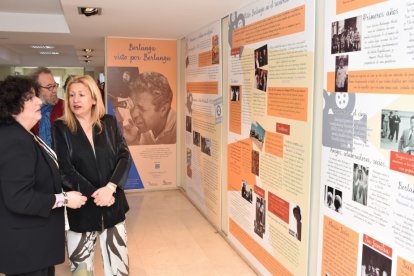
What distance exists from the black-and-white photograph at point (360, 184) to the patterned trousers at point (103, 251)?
4.84 feet

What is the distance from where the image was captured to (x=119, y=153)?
8.53 feet

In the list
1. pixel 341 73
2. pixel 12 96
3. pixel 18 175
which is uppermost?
pixel 341 73

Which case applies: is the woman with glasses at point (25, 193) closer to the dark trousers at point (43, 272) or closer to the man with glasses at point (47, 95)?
the dark trousers at point (43, 272)

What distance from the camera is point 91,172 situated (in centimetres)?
245

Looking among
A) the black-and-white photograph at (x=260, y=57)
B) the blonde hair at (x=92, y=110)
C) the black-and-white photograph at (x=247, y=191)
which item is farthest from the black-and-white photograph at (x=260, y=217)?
the blonde hair at (x=92, y=110)

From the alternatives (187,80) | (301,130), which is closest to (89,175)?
(301,130)

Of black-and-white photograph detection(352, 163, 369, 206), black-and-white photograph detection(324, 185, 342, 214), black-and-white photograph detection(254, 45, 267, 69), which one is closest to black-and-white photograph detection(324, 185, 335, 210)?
black-and-white photograph detection(324, 185, 342, 214)

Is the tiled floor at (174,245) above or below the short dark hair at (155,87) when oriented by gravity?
below

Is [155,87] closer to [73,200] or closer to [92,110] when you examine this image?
[92,110]

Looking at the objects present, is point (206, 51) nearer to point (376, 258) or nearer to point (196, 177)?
point (196, 177)

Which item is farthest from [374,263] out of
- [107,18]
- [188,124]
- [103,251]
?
[188,124]

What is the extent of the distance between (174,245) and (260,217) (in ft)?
3.98

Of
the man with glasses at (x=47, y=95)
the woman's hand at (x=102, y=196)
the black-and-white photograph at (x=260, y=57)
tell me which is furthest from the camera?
the man with glasses at (x=47, y=95)

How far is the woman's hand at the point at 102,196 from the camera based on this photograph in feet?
7.77
